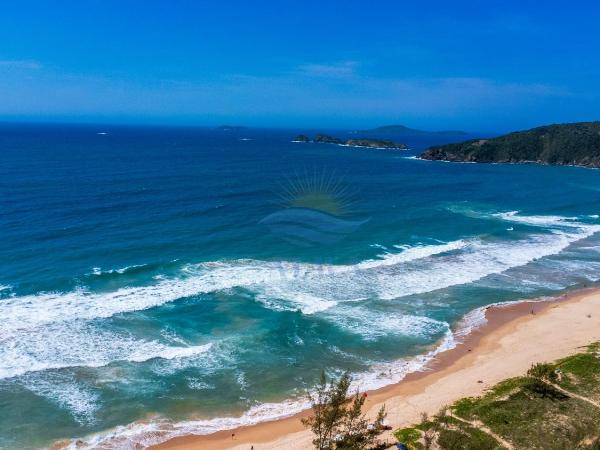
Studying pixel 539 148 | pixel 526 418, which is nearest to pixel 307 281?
pixel 526 418

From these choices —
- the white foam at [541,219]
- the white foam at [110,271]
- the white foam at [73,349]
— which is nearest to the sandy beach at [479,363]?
the white foam at [73,349]

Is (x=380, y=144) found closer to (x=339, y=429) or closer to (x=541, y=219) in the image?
(x=541, y=219)

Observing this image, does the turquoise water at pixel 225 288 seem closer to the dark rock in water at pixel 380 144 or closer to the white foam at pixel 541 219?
the white foam at pixel 541 219

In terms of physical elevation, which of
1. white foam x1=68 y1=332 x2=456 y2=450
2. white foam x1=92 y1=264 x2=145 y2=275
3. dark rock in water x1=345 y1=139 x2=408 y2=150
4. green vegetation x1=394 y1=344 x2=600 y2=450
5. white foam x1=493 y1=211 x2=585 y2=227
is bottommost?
white foam x1=68 y1=332 x2=456 y2=450

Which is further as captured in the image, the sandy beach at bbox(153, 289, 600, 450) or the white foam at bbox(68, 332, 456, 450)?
the sandy beach at bbox(153, 289, 600, 450)

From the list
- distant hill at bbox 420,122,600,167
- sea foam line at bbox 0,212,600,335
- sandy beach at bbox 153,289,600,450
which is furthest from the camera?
distant hill at bbox 420,122,600,167

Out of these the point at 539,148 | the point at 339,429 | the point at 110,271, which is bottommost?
the point at 339,429

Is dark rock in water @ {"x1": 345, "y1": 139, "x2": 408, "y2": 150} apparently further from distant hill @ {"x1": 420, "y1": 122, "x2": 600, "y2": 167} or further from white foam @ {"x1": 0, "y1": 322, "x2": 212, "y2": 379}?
white foam @ {"x1": 0, "y1": 322, "x2": 212, "y2": 379}

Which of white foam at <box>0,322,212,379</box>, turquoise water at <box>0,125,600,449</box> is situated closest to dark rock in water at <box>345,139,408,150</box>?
turquoise water at <box>0,125,600,449</box>
